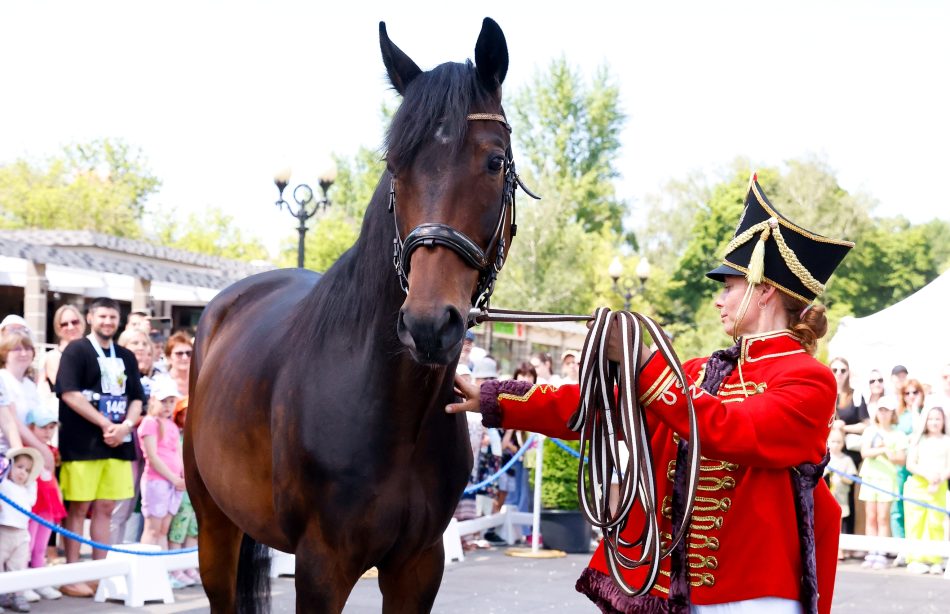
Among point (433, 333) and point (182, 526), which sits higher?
point (433, 333)

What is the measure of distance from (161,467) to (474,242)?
534cm

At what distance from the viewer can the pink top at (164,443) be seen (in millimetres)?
7492

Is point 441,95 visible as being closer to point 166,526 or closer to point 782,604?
point 782,604

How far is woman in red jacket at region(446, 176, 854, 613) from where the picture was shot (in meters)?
2.78

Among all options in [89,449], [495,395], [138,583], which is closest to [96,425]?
[89,449]

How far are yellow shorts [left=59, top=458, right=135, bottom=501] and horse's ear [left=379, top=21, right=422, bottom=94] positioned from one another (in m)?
5.06

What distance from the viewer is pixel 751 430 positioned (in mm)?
2750

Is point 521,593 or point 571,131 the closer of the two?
point 521,593

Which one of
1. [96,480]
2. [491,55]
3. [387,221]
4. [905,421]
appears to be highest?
[491,55]

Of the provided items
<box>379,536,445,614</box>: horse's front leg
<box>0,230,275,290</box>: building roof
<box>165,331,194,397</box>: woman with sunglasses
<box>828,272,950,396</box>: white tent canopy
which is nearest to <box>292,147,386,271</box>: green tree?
<box>0,230,275,290</box>: building roof

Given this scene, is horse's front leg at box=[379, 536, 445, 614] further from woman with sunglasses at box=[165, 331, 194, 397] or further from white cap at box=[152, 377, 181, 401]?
woman with sunglasses at box=[165, 331, 194, 397]

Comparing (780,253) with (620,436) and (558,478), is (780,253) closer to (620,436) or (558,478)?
(620,436)

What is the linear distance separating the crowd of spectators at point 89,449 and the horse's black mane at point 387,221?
3.96 metres

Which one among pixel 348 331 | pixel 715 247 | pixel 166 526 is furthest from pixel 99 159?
pixel 348 331
